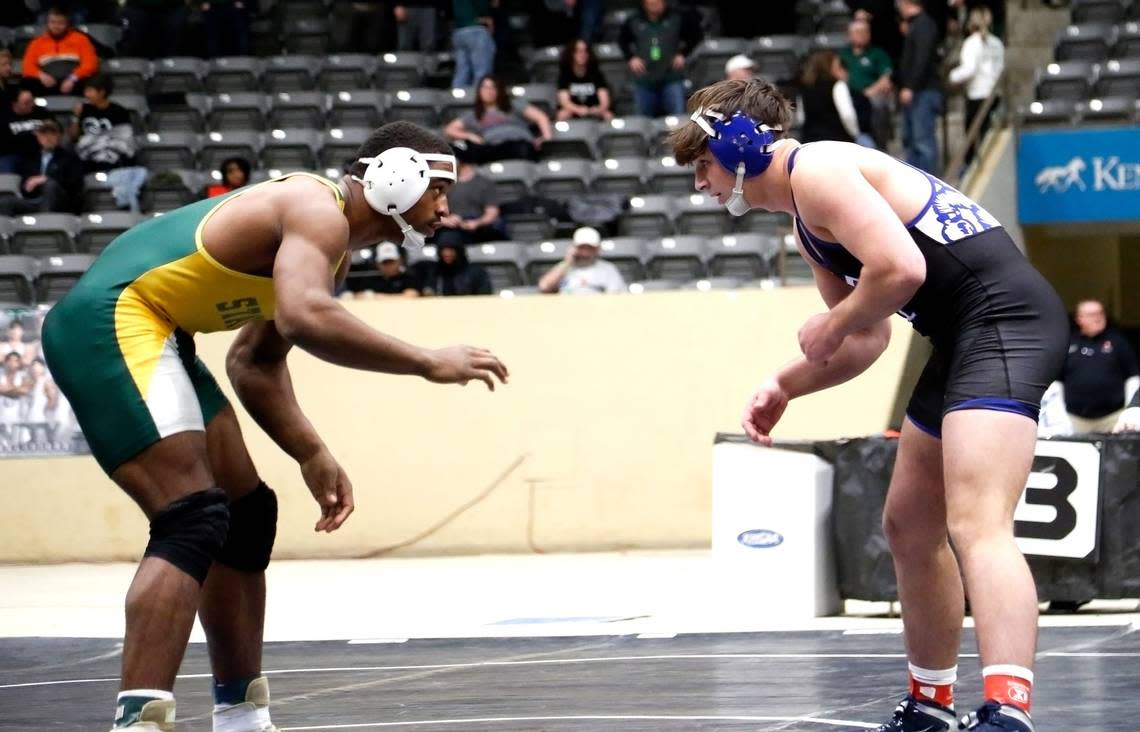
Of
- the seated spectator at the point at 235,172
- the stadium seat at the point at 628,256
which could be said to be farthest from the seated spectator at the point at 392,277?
the stadium seat at the point at 628,256

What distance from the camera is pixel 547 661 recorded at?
740 cm

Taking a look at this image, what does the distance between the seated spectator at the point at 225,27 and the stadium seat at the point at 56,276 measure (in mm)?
3957

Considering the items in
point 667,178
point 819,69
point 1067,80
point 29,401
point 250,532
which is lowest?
point 29,401

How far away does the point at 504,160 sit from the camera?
1477cm

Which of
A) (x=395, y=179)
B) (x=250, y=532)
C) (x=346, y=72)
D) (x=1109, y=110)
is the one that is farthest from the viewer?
(x=346, y=72)

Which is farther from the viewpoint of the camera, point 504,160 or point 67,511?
point 504,160

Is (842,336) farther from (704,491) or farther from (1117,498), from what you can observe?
(704,491)

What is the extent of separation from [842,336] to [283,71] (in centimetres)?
1302

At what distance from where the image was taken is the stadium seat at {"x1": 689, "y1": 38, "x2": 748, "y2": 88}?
52.4 ft

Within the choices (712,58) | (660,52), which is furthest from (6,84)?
(712,58)

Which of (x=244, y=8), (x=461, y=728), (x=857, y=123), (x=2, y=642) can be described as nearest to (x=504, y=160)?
(x=857, y=123)

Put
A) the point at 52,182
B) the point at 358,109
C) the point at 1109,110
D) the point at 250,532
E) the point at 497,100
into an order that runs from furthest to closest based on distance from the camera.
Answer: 1. the point at 358,109
2. the point at 52,182
3. the point at 497,100
4. the point at 1109,110
5. the point at 250,532

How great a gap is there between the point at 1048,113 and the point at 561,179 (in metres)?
3.78

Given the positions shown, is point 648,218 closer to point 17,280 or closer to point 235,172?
point 235,172
